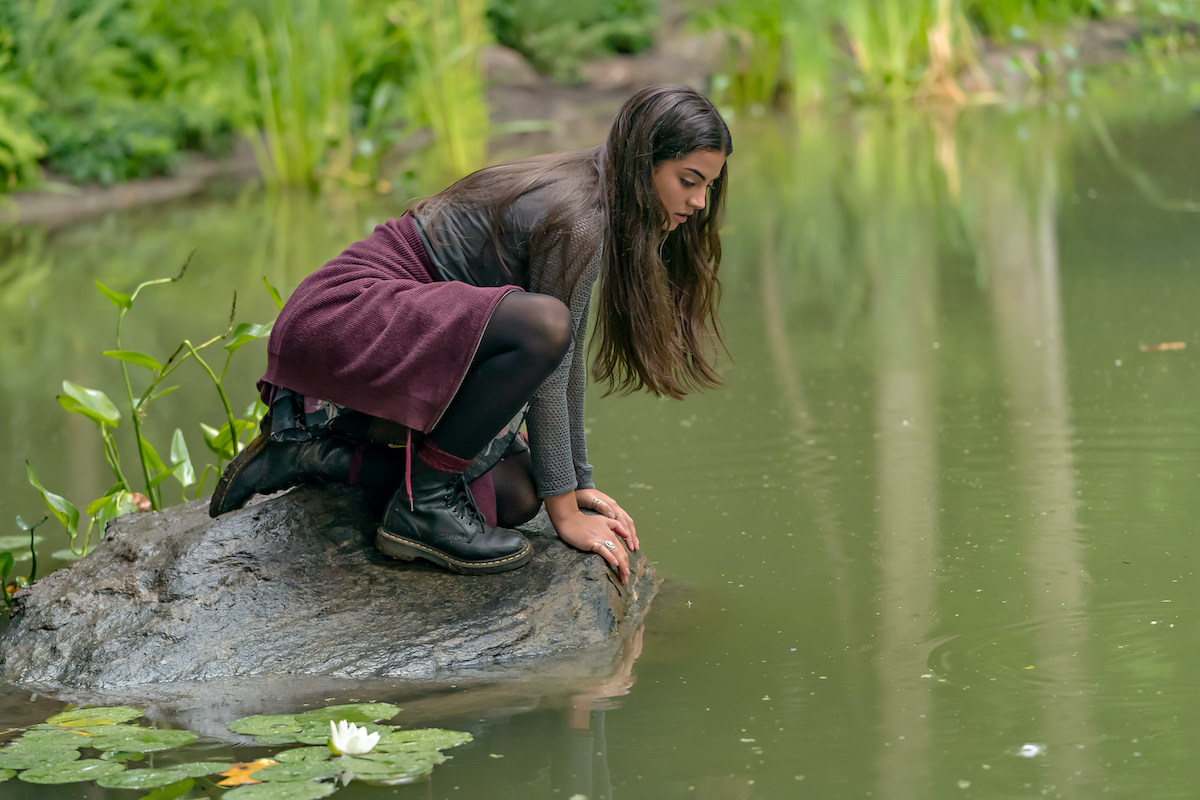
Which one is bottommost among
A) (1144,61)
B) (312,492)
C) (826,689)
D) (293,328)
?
(826,689)

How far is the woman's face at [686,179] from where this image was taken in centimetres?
227

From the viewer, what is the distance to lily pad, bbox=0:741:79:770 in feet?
6.16

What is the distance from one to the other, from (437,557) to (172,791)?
0.68 metres

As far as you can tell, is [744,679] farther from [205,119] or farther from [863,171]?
[205,119]

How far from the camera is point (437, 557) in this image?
2.38 metres

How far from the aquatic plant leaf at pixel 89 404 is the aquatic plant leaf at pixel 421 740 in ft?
3.70

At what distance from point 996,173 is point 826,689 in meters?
5.85

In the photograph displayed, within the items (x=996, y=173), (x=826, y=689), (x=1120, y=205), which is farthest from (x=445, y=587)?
(x=996, y=173)

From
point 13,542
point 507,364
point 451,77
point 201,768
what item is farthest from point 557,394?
point 451,77

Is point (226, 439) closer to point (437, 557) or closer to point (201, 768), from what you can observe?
point (437, 557)

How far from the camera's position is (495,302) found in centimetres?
221

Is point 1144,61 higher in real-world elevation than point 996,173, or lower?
higher

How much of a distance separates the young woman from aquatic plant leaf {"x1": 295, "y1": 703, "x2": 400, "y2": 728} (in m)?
0.40

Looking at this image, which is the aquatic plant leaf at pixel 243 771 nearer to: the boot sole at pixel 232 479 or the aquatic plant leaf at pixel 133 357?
the boot sole at pixel 232 479
